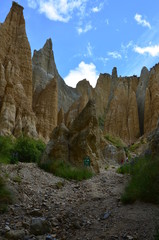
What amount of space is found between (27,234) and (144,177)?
2.66 m

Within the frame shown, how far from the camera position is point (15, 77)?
3088cm

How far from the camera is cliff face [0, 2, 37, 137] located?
1052 inches

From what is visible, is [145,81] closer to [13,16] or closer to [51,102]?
[51,102]

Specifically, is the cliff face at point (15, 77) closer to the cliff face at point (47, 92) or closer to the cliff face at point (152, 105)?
the cliff face at point (47, 92)

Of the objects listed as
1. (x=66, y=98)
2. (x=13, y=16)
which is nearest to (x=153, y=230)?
(x=13, y=16)

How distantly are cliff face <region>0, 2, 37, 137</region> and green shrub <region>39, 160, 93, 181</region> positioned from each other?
49.5ft

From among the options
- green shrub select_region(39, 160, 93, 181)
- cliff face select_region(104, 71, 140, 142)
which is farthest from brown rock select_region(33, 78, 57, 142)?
green shrub select_region(39, 160, 93, 181)

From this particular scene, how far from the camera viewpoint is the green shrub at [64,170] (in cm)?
996

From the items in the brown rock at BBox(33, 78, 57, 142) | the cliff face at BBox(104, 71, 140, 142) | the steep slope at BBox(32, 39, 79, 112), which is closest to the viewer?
the brown rock at BBox(33, 78, 57, 142)

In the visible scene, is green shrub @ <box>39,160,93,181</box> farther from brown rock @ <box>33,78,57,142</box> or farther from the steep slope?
the steep slope

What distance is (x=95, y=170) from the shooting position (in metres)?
12.2

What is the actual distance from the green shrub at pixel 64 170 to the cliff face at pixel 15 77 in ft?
49.5

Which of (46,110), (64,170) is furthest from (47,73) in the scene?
(64,170)

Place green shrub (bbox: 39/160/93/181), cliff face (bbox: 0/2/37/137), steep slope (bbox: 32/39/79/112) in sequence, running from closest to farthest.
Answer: green shrub (bbox: 39/160/93/181) → cliff face (bbox: 0/2/37/137) → steep slope (bbox: 32/39/79/112)
